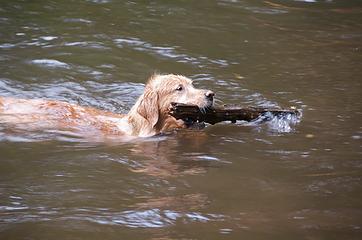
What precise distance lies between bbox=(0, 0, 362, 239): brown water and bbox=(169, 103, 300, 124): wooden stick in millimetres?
174

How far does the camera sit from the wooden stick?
7.49m

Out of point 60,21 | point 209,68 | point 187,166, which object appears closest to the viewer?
point 187,166

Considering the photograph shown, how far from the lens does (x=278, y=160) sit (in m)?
6.39

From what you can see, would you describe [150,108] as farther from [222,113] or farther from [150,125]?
[222,113]

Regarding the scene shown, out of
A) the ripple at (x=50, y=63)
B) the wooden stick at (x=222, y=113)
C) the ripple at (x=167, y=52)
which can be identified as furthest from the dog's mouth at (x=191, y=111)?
the ripple at (x=50, y=63)

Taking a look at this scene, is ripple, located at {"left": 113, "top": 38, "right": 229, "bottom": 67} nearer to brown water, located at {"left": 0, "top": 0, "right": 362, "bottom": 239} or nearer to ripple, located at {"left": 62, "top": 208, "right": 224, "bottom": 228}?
brown water, located at {"left": 0, "top": 0, "right": 362, "bottom": 239}

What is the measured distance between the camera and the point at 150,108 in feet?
26.2

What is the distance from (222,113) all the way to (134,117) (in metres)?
1.25

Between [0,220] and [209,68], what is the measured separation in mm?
6362

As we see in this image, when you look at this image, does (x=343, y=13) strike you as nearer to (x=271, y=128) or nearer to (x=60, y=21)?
(x=60, y=21)

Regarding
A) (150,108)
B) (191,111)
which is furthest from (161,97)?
(191,111)

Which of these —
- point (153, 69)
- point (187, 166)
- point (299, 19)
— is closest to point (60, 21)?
point (153, 69)

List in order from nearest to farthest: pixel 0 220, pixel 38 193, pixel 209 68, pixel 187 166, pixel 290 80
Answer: pixel 0 220 → pixel 38 193 → pixel 187 166 → pixel 290 80 → pixel 209 68

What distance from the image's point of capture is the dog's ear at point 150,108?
26.2ft
